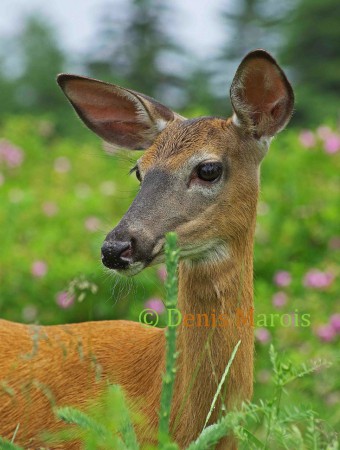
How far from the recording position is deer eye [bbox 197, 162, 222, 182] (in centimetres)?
339

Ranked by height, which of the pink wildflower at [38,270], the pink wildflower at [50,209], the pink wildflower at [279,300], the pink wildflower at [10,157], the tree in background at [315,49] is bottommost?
the pink wildflower at [279,300]

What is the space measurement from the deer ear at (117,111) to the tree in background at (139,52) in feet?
102

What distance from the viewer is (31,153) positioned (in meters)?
10.1


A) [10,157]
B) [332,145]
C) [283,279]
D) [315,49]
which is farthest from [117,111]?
[315,49]

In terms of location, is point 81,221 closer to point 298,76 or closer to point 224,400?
point 224,400

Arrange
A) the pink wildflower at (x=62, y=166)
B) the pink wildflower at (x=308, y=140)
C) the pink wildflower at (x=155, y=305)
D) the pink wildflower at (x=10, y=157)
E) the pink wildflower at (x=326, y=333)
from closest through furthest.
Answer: the pink wildflower at (x=326, y=333)
the pink wildflower at (x=155, y=305)
the pink wildflower at (x=308, y=140)
the pink wildflower at (x=10, y=157)
the pink wildflower at (x=62, y=166)

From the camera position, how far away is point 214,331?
3.31 meters

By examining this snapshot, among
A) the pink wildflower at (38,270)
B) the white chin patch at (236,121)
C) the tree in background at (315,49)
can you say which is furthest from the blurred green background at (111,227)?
the tree in background at (315,49)

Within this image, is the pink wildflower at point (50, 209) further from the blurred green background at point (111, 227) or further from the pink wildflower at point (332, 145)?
the pink wildflower at point (332, 145)

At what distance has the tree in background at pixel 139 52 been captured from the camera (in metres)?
35.9

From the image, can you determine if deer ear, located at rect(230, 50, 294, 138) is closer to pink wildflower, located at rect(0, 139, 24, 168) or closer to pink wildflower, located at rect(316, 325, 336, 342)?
pink wildflower, located at rect(316, 325, 336, 342)

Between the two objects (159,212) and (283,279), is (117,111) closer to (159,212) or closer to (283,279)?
(159,212)

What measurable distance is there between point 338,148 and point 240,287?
4.02 meters

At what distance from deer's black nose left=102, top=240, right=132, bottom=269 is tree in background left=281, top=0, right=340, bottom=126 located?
29034 millimetres
